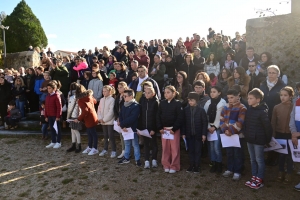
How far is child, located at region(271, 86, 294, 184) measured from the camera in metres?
4.64

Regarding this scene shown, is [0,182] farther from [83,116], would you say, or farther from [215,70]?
[215,70]

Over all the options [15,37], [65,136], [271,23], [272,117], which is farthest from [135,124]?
[15,37]

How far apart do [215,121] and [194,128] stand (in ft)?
1.38

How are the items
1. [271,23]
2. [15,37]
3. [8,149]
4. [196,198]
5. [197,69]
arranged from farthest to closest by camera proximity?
[15,37]
[197,69]
[271,23]
[8,149]
[196,198]

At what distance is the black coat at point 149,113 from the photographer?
5.64 meters

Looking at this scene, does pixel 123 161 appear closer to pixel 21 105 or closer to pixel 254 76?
pixel 254 76

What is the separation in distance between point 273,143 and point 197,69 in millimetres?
4232

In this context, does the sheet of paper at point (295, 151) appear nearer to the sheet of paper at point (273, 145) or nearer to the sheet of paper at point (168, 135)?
the sheet of paper at point (273, 145)

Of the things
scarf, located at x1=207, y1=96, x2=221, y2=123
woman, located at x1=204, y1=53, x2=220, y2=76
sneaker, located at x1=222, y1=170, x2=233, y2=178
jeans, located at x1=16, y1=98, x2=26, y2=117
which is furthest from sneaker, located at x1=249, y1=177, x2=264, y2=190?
jeans, located at x1=16, y1=98, x2=26, y2=117

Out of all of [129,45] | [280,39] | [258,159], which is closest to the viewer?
[258,159]

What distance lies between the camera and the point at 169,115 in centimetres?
543

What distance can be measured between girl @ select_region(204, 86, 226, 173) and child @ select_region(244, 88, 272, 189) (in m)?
0.63

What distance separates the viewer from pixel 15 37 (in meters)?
38.8

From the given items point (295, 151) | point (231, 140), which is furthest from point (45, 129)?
point (295, 151)
